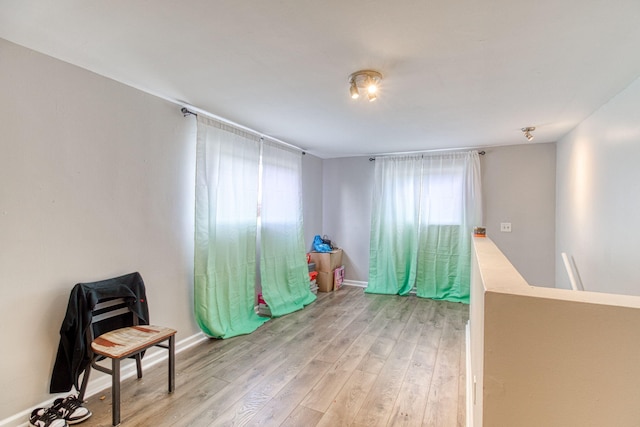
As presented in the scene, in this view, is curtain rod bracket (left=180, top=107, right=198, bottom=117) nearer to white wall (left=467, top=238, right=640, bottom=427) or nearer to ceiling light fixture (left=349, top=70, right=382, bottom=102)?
ceiling light fixture (left=349, top=70, right=382, bottom=102)

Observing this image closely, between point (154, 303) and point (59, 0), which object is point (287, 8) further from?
point (154, 303)

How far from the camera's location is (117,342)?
1.90 meters

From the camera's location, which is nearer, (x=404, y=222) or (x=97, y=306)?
(x=97, y=306)

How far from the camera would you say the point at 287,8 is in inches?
52.3

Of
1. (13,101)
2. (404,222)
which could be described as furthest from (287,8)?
(404,222)

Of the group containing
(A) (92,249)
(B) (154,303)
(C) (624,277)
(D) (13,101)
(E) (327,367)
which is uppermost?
(D) (13,101)

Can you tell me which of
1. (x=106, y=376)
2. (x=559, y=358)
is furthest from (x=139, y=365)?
(x=559, y=358)

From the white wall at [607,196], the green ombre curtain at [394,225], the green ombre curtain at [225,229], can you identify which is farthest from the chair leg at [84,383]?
the green ombre curtain at [394,225]

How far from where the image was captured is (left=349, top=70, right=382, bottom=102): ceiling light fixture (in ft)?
6.28

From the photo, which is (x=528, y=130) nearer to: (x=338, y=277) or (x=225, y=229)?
(x=338, y=277)

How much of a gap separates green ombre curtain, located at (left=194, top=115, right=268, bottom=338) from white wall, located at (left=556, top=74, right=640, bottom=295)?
3210 millimetres

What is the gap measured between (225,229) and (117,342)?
4.46 ft

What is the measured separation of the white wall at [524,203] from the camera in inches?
156

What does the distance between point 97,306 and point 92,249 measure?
40cm
